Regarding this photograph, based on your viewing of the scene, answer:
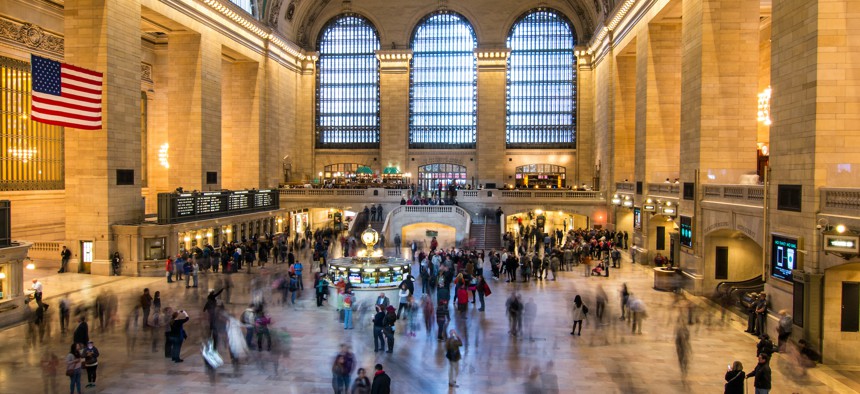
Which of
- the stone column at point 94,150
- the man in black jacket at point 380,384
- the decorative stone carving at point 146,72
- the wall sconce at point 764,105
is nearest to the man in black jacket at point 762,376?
the man in black jacket at point 380,384

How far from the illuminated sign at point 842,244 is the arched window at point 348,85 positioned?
1518 inches

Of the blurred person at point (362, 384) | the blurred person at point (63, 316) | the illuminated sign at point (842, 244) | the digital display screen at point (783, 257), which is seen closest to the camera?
the blurred person at point (362, 384)

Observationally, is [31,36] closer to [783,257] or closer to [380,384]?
[380,384]

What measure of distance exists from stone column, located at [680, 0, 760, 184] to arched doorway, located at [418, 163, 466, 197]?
2785 centimetres

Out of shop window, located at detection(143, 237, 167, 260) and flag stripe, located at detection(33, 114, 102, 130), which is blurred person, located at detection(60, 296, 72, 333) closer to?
flag stripe, located at detection(33, 114, 102, 130)

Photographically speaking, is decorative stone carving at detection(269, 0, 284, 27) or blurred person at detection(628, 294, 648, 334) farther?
decorative stone carving at detection(269, 0, 284, 27)

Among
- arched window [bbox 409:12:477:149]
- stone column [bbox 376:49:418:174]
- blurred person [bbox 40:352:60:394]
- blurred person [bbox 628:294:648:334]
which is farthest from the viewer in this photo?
arched window [bbox 409:12:477:149]

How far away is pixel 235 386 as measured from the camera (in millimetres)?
10625

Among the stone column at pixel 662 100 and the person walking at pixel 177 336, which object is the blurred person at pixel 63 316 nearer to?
the person walking at pixel 177 336

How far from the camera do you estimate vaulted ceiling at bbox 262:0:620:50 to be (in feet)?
147

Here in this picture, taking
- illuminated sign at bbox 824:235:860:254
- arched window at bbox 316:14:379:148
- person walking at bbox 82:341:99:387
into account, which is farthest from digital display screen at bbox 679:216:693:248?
arched window at bbox 316:14:379:148

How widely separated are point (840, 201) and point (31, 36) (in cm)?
3074

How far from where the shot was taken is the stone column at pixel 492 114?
45.3m

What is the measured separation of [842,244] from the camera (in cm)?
1138
